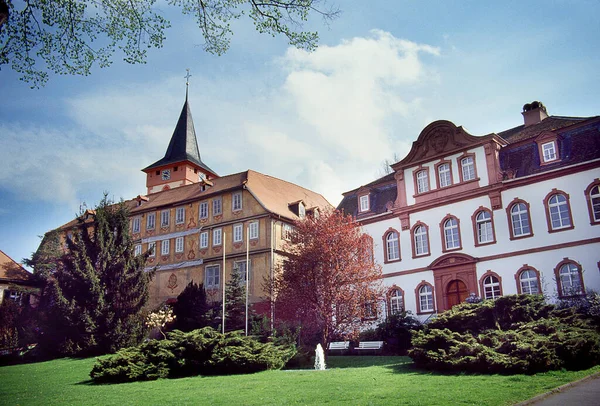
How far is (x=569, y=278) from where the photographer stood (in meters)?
25.7

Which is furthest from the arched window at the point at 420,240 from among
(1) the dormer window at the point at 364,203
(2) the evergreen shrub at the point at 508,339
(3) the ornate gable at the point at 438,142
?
(2) the evergreen shrub at the point at 508,339

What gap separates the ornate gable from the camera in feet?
100

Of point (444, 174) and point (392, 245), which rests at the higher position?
point (444, 174)

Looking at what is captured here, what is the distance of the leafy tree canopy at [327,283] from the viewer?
1049 inches

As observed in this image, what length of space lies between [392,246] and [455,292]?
15.9 feet

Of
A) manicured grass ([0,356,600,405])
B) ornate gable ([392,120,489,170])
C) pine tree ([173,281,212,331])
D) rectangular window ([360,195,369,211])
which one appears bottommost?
manicured grass ([0,356,600,405])

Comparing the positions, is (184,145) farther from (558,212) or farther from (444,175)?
(558,212)

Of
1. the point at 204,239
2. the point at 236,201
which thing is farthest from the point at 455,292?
the point at 204,239

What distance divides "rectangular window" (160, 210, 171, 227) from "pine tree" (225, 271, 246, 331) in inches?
566

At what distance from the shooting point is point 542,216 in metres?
27.1

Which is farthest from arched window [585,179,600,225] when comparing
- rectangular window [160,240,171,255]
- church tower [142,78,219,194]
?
church tower [142,78,219,194]

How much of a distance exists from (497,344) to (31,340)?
27301 mm

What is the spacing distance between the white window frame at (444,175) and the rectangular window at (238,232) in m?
14.3

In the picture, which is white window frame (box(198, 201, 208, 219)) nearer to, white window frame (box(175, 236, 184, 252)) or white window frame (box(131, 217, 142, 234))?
white window frame (box(175, 236, 184, 252))
